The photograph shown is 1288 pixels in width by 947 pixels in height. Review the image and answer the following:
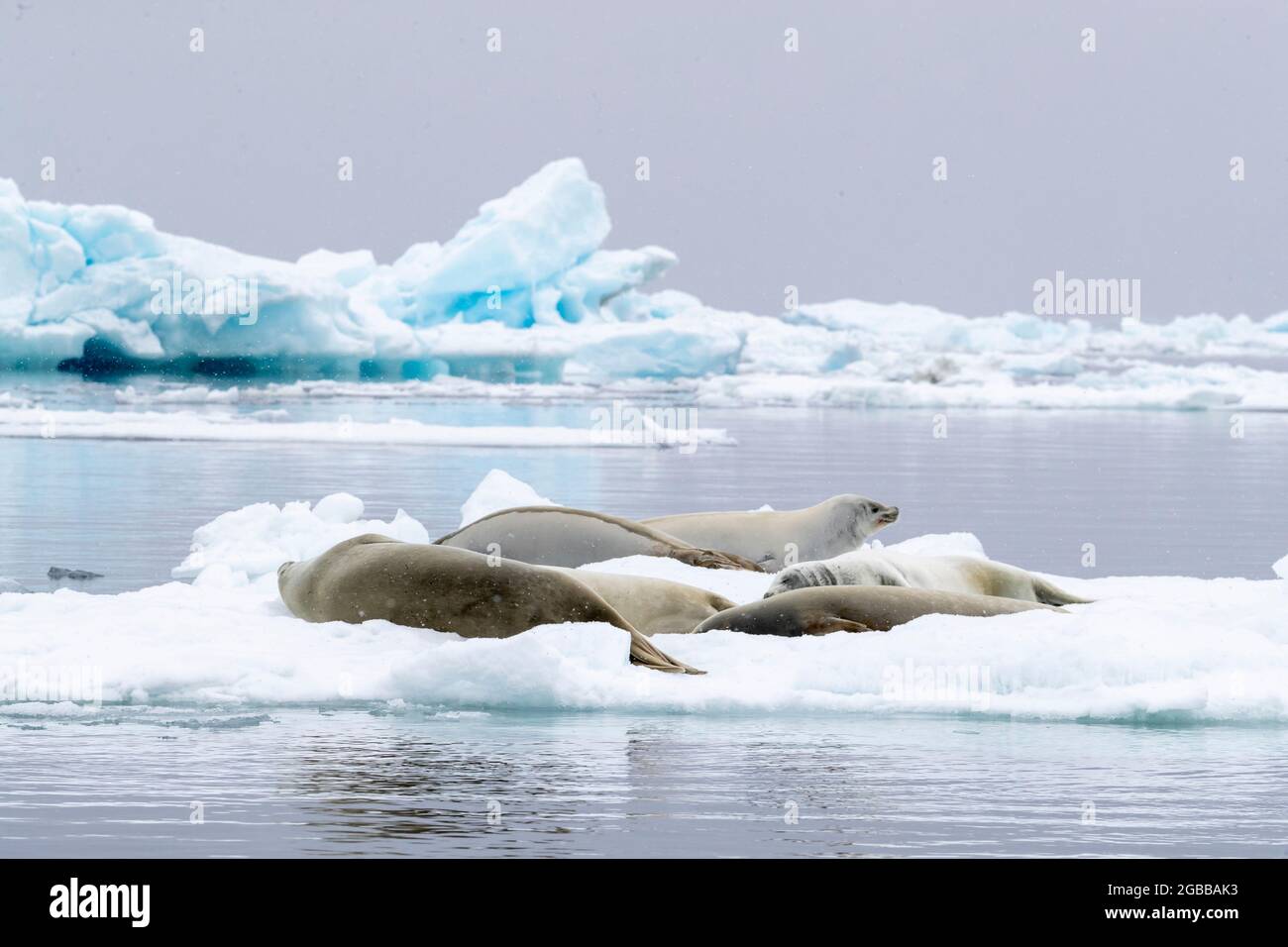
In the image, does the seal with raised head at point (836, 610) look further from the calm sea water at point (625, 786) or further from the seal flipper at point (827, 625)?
the calm sea water at point (625, 786)

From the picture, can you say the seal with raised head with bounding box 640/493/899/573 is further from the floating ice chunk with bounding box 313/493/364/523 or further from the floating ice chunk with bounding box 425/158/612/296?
the floating ice chunk with bounding box 425/158/612/296

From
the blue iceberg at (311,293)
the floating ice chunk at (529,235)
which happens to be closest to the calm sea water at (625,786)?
the blue iceberg at (311,293)

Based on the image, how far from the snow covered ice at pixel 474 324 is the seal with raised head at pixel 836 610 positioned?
2275 centimetres

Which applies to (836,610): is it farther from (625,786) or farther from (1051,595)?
(625,786)

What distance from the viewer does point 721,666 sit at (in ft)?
17.5

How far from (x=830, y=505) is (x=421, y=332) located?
1039 inches

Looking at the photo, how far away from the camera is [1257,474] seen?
654 inches

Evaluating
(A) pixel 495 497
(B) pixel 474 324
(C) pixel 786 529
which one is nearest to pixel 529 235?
(B) pixel 474 324

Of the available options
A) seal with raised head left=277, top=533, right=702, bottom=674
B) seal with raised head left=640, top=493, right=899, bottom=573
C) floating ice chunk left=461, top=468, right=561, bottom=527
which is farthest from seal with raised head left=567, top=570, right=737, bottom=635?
floating ice chunk left=461, top=468, right=561, bottom=527

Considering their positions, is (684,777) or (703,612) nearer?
(684,777)

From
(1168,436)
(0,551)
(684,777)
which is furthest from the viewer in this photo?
(1168,436)

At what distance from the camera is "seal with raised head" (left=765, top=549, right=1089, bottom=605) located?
6516 millimetres
